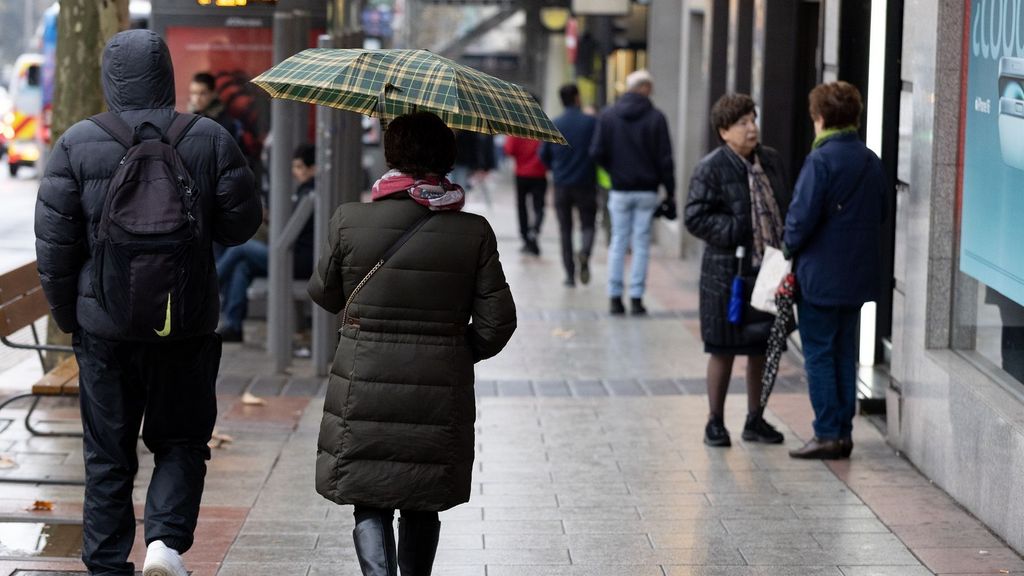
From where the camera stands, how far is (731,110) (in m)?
7.48

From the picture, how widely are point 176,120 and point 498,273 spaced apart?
1.16 meters

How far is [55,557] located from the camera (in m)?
5.75

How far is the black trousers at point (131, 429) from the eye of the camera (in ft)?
16.6

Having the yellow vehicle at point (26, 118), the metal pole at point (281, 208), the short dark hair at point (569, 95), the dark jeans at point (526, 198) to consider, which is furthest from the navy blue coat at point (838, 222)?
the yellow vehicle at point (26, 118)

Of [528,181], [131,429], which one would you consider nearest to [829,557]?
[131,429]

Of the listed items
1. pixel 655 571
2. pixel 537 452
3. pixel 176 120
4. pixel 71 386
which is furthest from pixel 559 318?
pixel 176 120

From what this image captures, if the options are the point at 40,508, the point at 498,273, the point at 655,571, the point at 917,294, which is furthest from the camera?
the point at 917,294

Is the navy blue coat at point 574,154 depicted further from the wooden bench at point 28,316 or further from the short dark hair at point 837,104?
the wooden bench at point 28,316

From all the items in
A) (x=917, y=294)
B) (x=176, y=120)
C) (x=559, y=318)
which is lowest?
(x=559, y=318)

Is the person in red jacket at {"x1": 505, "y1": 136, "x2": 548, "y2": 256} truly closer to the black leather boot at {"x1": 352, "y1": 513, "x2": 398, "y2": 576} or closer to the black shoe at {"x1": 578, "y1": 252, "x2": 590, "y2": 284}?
the black shoe at {"x1": 578, "y1": 252, "x2": 590, "y2": 284}

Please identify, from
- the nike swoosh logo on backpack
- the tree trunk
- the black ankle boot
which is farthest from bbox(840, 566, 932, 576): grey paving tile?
the tree trunk

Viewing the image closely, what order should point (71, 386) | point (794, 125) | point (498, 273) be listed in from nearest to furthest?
point (498, 273)
point (71, 386)
point (794, 125)

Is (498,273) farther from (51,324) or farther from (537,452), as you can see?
(51,324)

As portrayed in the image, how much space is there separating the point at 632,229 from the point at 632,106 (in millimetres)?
1003
